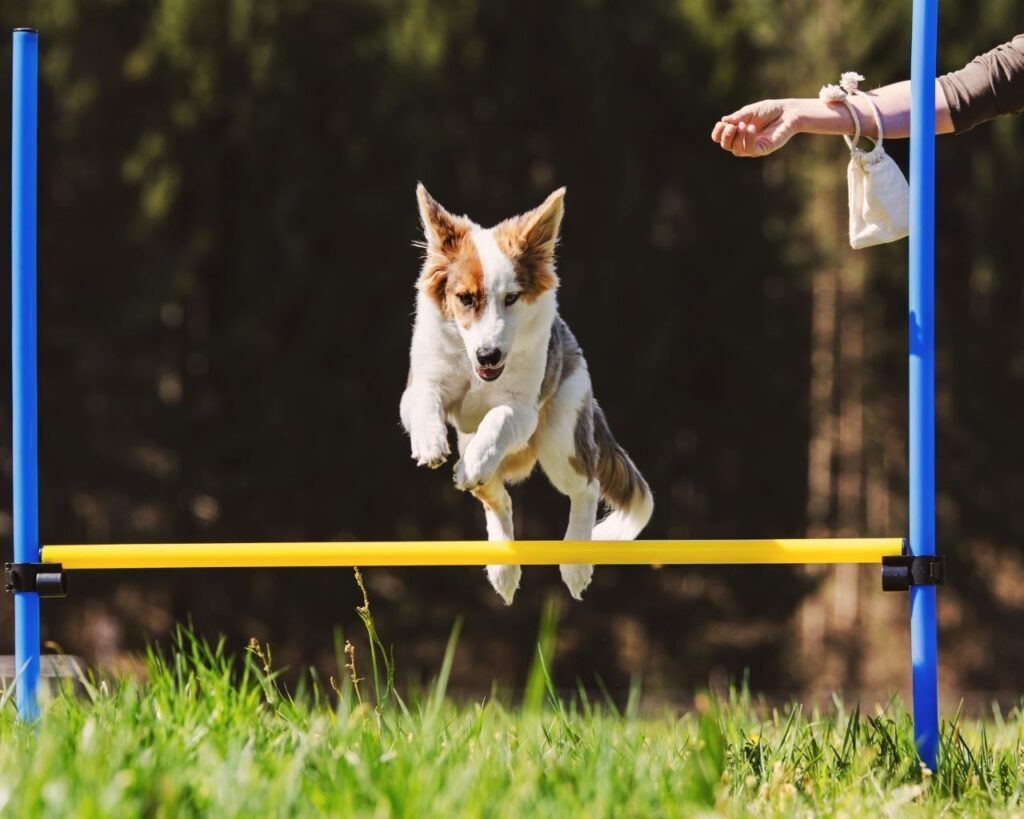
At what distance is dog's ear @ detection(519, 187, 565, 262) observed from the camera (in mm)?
3658

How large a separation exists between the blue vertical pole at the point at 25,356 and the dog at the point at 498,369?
1022mm

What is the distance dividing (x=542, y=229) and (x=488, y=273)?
0.19 meters

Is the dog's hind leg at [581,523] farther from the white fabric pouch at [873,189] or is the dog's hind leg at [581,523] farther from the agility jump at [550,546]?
the white fabric pouch at [873,189]

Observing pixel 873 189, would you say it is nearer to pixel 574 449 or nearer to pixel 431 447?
pixel 574 449

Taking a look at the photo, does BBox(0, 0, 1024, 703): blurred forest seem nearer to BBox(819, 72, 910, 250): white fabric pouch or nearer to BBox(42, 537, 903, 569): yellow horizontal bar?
BBox(819, 72, 910, 250): white fabric pouch

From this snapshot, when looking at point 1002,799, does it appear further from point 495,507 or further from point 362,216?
point 362,216

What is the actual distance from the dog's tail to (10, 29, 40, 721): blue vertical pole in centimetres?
162

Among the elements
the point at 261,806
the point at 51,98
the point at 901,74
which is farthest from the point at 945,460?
the point at 261,806

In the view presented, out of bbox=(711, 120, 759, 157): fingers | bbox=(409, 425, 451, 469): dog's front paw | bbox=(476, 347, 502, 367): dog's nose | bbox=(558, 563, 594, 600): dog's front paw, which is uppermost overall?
bbox=(711, 120, 759, 157): fingers

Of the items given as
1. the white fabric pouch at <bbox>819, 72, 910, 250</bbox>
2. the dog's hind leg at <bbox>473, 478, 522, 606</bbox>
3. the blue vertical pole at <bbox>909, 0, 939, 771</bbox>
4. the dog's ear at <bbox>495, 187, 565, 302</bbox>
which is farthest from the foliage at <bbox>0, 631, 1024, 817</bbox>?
the white fabric pouch at <bbox>819, 72, 910, 250</bbox>

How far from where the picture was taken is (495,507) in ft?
13.5

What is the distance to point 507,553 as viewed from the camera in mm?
3473

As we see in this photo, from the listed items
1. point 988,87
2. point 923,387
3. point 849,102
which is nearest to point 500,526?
point 923,387

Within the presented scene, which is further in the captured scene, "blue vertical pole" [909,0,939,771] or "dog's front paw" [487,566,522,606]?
"dog's front paw" [487,566,522,606]
